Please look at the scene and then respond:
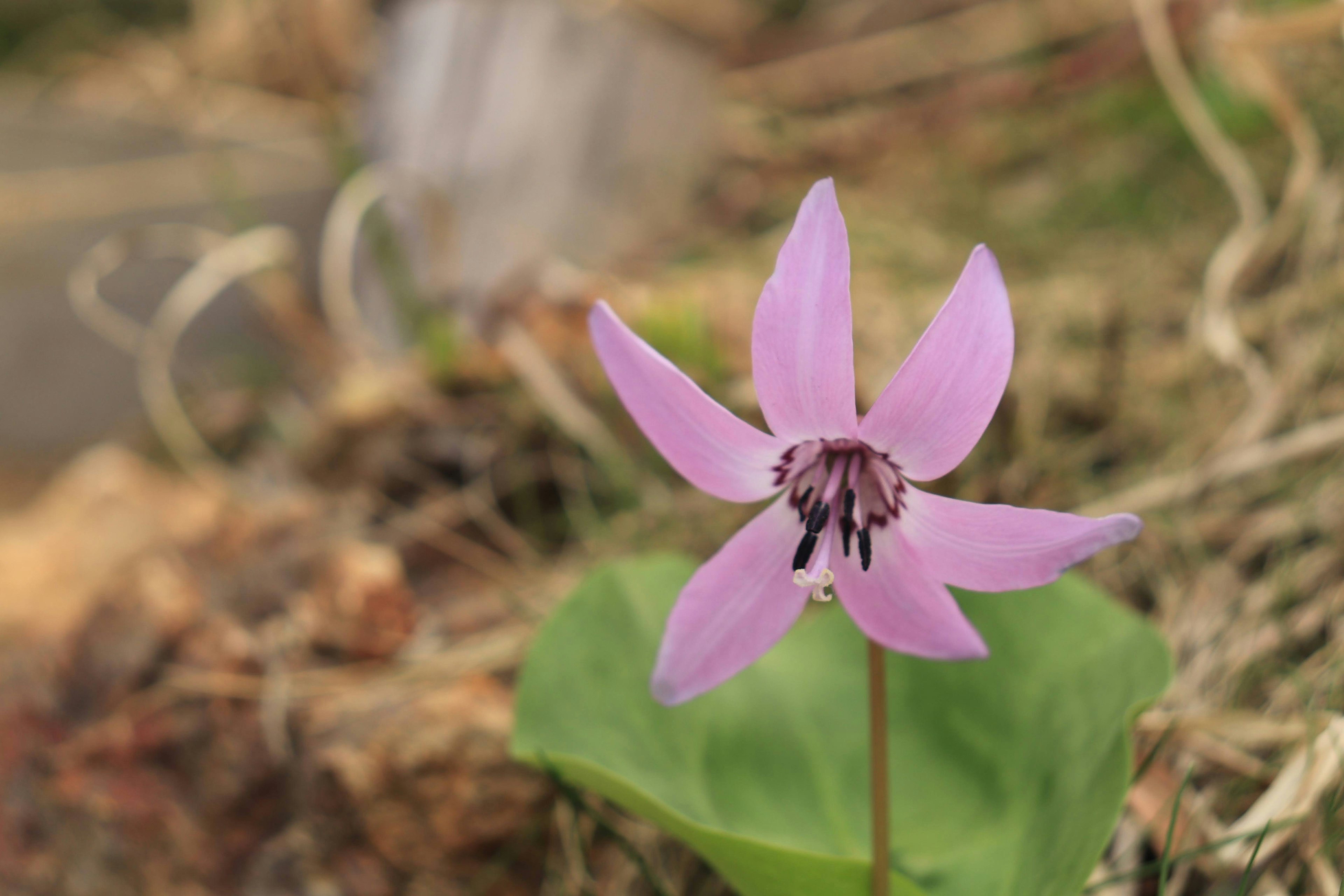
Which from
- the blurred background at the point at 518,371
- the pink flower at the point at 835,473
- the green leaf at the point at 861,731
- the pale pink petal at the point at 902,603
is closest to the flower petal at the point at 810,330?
the pink flower at the point at 835,473

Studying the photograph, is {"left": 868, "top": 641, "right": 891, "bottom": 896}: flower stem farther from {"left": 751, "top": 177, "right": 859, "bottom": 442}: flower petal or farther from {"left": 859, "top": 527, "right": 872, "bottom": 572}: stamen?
{"left": 751, "top": 177, "right": 859, "bottom": 442}: flower petal

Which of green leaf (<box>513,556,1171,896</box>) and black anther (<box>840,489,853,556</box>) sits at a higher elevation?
black anther (<box>840,489,853,556</box>)

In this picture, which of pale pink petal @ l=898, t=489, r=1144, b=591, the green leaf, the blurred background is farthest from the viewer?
the blurred background

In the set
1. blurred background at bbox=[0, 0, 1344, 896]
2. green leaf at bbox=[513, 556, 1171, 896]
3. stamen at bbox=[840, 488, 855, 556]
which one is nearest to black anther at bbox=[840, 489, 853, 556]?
stamen at bbox=[840, 488, 855, 556]

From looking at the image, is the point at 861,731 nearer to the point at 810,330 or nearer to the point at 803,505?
the point at 803,505

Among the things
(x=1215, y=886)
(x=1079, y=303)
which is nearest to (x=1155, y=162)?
(x=1079, y=303)

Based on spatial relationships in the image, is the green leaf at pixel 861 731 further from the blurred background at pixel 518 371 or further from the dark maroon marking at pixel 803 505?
the dark maroon marking at pixel 803 505

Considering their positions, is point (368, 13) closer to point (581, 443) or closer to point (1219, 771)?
point (581, 443)

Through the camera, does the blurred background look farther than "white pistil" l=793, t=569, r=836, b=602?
Yes
